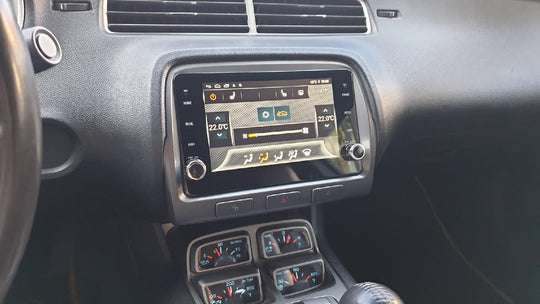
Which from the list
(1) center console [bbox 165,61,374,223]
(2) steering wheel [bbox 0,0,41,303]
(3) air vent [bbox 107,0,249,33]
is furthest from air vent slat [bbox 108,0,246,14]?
(2) steering wheel [bbox 0,0,41,303]

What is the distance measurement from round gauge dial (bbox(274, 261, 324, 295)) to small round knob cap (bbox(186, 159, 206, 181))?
0.98 feet

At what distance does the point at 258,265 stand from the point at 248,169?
0.25 metres

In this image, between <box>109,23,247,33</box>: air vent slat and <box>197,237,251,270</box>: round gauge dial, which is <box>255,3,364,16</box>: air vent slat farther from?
<box>197,237,251,270</box>: round gauge dial

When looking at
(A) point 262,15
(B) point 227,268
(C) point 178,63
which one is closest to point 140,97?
(C) point 178,63

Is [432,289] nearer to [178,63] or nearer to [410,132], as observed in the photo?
[410,132]

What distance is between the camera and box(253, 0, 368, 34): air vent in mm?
1150

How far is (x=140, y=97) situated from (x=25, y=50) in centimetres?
33

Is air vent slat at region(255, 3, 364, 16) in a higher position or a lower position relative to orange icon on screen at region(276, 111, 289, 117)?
higher

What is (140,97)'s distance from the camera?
3.27ft

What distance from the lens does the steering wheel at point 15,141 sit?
2.12 feet

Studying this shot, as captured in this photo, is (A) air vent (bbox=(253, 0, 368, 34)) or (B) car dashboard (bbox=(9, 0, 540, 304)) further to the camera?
(A) air vent (bbox=(253, 0, 368, 34))

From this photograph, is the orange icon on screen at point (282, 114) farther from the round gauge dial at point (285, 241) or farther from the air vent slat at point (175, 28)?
the round gauge dial at point (285, 241)

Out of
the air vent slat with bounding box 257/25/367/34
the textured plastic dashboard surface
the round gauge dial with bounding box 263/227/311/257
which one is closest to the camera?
the textured plastic dashboard surface

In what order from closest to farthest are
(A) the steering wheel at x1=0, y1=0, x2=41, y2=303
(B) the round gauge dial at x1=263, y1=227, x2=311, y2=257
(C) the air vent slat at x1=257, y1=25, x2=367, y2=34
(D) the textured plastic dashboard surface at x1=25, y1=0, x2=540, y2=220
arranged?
(A) the steering wheel at x1=0, y1=0, x2=41, y2=303
(D) the textured plastic dashboard surface at x1=25, y1=0, x2=540, y2=220
(C) the air vent slat at x1=257, y1=25, x2=367, y2=34
(B) the round gauge dial at x1=263, y1=227, x2=311, y2=257
